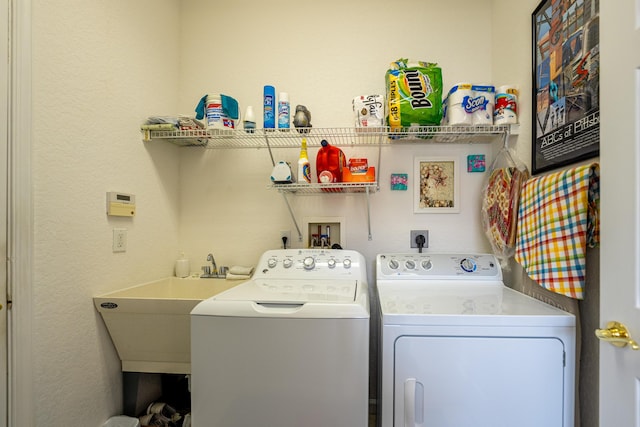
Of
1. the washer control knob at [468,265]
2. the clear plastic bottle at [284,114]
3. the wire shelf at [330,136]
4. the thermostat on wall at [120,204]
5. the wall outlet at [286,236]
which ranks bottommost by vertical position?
the washer control knob at [468,265]

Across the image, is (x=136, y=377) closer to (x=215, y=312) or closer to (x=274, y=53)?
(x=215, y=312)

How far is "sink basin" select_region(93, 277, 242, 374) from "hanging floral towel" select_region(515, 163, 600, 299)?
1.53 meters

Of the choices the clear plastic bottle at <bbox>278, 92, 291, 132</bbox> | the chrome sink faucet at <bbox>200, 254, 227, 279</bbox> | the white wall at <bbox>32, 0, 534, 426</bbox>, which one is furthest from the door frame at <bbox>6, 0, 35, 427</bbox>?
the clear plastic bottle at <bbox>278, 92, 291, 132</bbox>

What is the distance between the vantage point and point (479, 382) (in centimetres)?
101

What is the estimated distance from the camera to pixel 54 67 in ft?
3.91

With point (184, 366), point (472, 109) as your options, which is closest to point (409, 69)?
point (472, 109)

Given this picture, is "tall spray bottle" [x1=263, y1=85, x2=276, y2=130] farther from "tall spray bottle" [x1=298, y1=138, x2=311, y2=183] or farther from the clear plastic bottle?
"tall spray bottle" [x1=298, y1=138, x2=311, y2=183]

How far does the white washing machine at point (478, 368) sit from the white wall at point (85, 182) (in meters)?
1.34

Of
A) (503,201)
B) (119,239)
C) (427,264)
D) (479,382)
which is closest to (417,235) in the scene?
(427,264)

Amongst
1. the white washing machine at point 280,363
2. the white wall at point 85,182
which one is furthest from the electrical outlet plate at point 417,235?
the white wall at point 85,182

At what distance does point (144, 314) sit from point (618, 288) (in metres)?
1.78

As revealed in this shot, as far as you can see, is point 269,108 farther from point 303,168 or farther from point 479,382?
point 479,382

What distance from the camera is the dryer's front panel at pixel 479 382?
3.29 ft

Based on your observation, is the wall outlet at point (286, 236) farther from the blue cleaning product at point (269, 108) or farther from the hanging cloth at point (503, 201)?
the hanging cloth at point (503, 201)
